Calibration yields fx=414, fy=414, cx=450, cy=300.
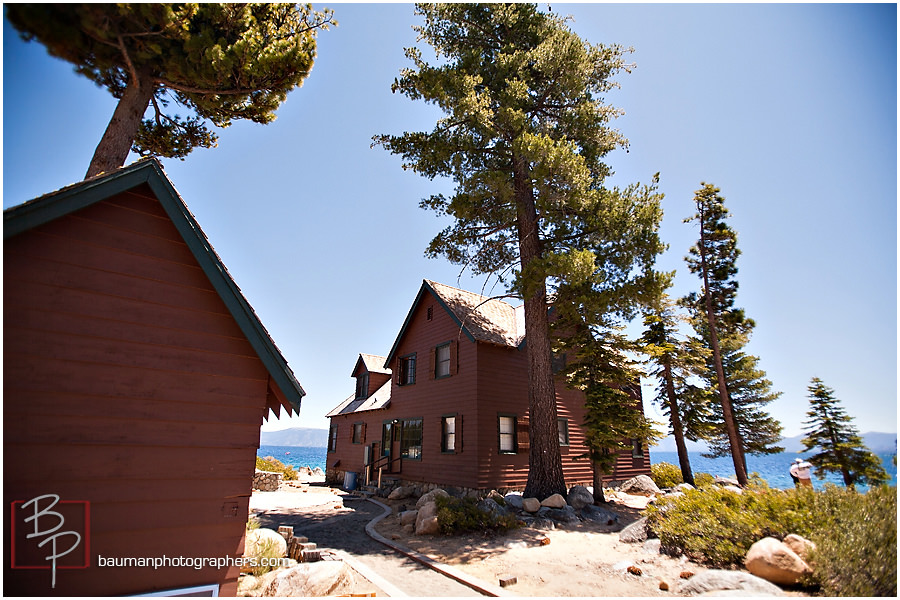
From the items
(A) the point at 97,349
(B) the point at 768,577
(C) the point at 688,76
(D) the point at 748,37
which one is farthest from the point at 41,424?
(C) the point at 688,76

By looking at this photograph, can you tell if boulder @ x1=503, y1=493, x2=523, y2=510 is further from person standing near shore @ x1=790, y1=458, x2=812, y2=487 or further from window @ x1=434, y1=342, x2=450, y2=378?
person standing near shore @ x1=790, y1=458, x2=812, y2=487

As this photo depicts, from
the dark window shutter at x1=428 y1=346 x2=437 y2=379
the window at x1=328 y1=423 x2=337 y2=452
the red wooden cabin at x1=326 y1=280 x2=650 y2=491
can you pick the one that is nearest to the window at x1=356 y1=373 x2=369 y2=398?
the window at x1=328 y1=423 x2=337 y2=452

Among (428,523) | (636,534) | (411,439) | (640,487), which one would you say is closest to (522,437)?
(411,439)

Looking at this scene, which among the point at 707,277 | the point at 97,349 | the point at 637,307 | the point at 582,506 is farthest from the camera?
the point at 707,277

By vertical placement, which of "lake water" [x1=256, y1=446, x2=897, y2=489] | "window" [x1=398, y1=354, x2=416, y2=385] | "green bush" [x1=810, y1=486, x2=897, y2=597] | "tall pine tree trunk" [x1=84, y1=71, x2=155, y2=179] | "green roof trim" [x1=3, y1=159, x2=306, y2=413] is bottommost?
"lake water" [x1=256, y1=446, x2=897, y2=489]

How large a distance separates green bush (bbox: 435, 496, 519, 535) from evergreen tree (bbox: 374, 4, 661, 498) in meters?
2.99

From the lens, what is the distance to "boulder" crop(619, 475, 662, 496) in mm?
16969

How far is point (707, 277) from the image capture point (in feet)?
62.3

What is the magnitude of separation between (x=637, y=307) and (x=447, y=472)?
922cm

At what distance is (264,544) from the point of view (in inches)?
257

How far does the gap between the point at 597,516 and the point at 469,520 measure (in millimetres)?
3897

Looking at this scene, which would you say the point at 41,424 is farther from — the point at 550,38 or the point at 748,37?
the point at 550,38

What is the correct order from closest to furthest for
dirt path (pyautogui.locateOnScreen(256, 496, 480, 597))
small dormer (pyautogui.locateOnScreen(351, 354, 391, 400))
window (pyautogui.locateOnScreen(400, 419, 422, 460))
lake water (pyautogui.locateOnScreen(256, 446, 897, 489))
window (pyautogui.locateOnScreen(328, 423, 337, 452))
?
lake water (pyautogui.locateOnScreen(256, 446, 897, 489)), dirt path (pyautogui.locateOnScreen(256, 496, 480, 597)), window (pyautogui.locateOnScreen(400, 419, 422, 460)), small dormer (pyautogui.locateOnScreen(351, 354, 391, 400)), window (pyautogui.locateOnScreen(328, 423, 337, 452))

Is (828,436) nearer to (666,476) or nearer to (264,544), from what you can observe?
(666,476)
